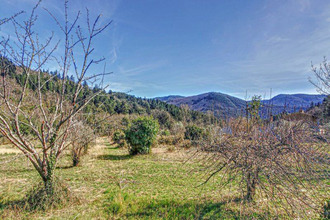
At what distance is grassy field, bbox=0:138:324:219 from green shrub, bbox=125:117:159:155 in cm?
318

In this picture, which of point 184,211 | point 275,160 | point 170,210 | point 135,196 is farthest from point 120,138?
point 275,160

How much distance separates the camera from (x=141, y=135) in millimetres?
9953

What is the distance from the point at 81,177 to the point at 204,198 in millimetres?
4335

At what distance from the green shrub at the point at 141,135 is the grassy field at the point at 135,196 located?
3.18 metres

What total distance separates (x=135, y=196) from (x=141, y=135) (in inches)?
231

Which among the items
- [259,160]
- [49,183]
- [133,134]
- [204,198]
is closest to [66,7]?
[49,183]

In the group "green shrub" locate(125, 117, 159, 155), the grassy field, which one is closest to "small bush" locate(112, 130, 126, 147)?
"green shrub" locate(125, 117, 159, 155)

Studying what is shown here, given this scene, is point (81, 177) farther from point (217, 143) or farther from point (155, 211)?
point (217, 143)

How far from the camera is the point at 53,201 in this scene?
334 cm

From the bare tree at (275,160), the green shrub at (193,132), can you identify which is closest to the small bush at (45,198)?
the bare tree at (275,160)

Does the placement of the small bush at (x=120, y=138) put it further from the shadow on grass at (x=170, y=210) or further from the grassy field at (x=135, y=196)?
the shadow on grass at (x=170, y=210)

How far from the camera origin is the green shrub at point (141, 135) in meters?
9.92

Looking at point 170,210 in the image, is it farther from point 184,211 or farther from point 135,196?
point 135,196

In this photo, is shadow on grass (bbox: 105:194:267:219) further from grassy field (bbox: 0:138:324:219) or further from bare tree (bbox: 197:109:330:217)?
bare tree (bbox: 197:109:330:217)
